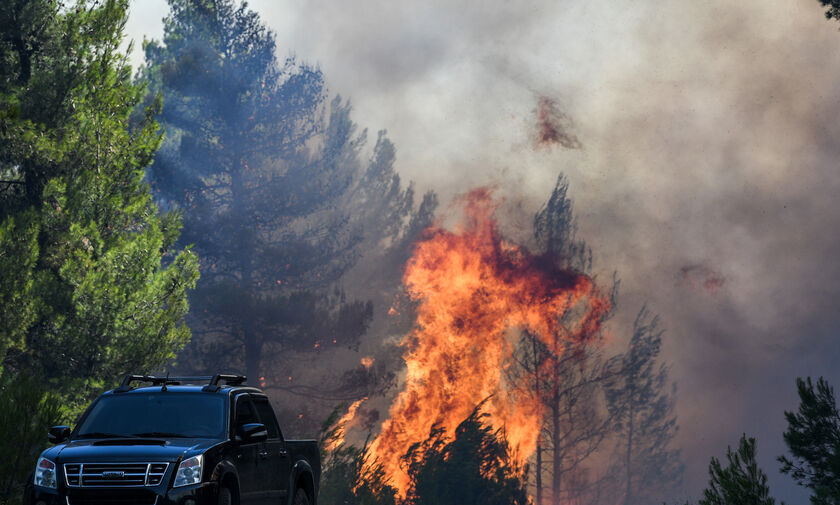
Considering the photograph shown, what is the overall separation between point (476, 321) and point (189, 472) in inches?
1642

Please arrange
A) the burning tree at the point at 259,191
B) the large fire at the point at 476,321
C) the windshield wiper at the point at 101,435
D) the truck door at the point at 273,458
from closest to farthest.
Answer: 1. the windshield wiper at the point at 101,435
2. the truck door at the point at 273,458
3. the burning tree at the point at 259,191
4. the large fire at the point at 476,321

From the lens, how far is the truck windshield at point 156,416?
9.23 metres

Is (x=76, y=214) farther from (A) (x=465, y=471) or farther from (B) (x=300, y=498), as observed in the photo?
(B) (x=300, y=498)

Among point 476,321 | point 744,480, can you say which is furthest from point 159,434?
point 476,321

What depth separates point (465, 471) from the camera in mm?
22219

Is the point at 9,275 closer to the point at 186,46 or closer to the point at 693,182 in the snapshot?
the point at 186,46

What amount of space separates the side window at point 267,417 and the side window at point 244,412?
0.35 metres

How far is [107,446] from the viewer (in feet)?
28.3

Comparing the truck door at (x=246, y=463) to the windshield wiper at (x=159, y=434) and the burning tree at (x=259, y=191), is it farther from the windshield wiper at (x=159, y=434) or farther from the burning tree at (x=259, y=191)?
the burning tree at (x=259, y=191)

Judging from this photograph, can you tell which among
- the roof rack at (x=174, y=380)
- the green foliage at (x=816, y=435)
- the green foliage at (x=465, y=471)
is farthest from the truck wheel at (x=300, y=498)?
the green foliage at (x=816, y=435)

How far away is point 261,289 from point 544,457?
28.0 meters

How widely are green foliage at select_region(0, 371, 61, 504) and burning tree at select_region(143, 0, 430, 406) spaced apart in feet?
83.5

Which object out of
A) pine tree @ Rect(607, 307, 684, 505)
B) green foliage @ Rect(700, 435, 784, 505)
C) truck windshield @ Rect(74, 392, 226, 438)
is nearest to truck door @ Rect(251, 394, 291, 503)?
truck windshield @ Rect(74, 392, 226, 438)

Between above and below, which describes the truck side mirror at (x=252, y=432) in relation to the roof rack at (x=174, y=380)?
below
